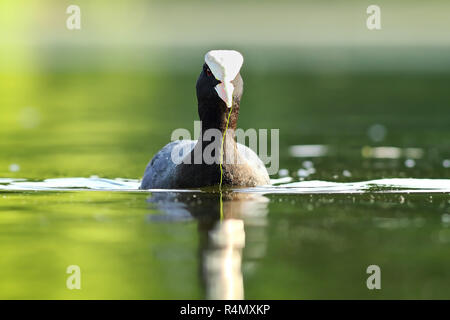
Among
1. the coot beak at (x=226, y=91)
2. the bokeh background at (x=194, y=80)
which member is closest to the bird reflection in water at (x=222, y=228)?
the coot beak at (x=226, y=91)

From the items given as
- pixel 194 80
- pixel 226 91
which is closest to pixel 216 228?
pixel 226 91

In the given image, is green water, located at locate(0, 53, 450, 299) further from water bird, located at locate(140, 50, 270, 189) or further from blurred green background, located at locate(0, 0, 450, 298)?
water bird, located at locate(140, 50, 270, 189)

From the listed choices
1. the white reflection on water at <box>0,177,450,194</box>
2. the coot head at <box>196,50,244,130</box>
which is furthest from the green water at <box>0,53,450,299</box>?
the coot head at <box>196,50,244,130</box>

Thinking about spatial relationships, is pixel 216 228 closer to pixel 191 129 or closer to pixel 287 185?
pixel 287 185

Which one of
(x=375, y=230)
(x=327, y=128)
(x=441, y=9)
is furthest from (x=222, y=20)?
(x=375, y=230)

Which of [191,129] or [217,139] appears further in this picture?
[191,129]

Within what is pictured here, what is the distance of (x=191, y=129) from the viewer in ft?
61.8

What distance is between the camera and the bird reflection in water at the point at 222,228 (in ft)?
22.3

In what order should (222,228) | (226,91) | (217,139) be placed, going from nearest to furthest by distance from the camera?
(222,228) < (226,91) < (217,139)

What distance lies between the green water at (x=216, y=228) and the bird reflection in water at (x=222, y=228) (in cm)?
2

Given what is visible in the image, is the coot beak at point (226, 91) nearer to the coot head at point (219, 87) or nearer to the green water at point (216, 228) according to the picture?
the coot head at point (219, 87)

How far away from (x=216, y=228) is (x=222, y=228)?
0.18 ft

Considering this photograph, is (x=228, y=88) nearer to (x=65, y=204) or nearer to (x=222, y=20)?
(x=65, y=204)

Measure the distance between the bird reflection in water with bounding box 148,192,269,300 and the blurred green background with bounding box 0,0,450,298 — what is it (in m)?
0.11
